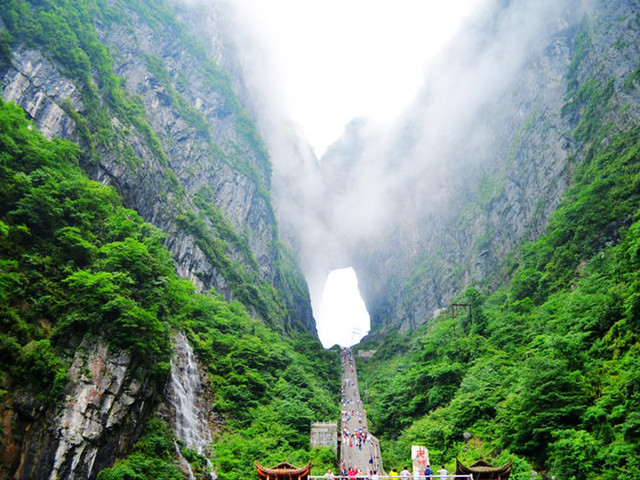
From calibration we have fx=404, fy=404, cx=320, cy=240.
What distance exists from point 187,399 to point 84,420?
7.39 meters

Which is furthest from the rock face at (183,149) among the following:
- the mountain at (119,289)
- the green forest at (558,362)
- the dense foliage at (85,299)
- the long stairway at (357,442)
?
the green forest at (558,362)

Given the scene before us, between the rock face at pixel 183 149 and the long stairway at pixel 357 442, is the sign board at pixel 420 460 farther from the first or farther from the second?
the rock face at pixel 183 149

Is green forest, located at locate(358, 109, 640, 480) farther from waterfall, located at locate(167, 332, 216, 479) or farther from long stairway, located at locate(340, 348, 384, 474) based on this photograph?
waterfall, located at locate(167, 332, 216, 479)

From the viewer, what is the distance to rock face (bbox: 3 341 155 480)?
10711 millimetres

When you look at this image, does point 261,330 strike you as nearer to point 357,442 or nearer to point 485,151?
point 357,442

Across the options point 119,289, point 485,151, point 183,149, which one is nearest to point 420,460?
point 119,289

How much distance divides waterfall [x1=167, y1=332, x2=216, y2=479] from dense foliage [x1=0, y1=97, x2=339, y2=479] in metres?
1.01

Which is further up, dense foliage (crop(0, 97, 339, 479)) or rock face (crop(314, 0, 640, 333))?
rock face (crop(314, 0, 640, 333))

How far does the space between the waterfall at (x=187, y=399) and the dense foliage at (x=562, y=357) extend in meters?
8.88

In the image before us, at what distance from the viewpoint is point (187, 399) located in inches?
758

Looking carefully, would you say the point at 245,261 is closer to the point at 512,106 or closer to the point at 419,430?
the point at 419,430

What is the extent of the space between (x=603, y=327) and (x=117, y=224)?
2039cm

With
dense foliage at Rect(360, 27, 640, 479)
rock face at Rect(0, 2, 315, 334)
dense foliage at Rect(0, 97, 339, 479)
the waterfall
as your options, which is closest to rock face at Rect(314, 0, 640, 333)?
dense foliage at Rect(360, 27, 640, 479)

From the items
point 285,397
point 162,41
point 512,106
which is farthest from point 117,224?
point 512,106
